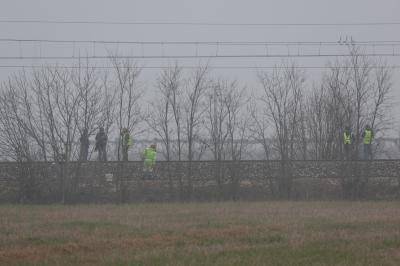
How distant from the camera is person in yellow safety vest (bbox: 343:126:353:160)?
1166 inches

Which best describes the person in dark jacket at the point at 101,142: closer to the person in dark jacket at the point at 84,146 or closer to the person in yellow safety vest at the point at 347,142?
the person in dark jacket at the point at 84,146

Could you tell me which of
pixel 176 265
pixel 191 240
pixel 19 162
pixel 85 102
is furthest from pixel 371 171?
pixel 176 265

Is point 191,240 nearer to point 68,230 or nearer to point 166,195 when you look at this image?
point 68,230

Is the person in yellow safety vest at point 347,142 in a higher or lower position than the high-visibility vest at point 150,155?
higher

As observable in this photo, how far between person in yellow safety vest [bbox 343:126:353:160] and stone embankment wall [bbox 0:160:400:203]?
167 cm

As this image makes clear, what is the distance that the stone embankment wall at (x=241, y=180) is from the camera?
27.3m

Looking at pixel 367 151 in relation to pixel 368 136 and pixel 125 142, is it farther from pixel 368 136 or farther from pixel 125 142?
pixel 125 142

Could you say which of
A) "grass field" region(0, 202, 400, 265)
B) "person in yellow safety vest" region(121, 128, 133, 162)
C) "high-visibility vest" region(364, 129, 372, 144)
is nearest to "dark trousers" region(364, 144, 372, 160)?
"high-visibility vest" region(364, 129, 372, 144)

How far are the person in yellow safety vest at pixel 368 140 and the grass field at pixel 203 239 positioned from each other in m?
11.3

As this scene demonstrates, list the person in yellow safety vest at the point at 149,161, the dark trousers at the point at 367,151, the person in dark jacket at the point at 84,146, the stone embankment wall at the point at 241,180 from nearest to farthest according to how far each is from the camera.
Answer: the stone embankment wall at the point at 241,180 → the person in dark jacket at the point at 84,146 → the person in yellow safety vest at the point at 149,161 → the dark trousers at the point at 367,151

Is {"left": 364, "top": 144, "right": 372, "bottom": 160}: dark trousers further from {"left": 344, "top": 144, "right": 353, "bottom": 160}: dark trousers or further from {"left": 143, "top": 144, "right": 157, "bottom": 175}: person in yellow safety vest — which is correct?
{"left": 143, "top": 144, "right": 157, "bottom": 175}: person in yellow safety vest

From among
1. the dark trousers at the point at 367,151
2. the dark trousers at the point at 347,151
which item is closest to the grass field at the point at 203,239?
the dark trousers at the point at 347,151

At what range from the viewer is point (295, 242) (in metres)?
12.6

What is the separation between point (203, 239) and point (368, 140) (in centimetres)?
1835
